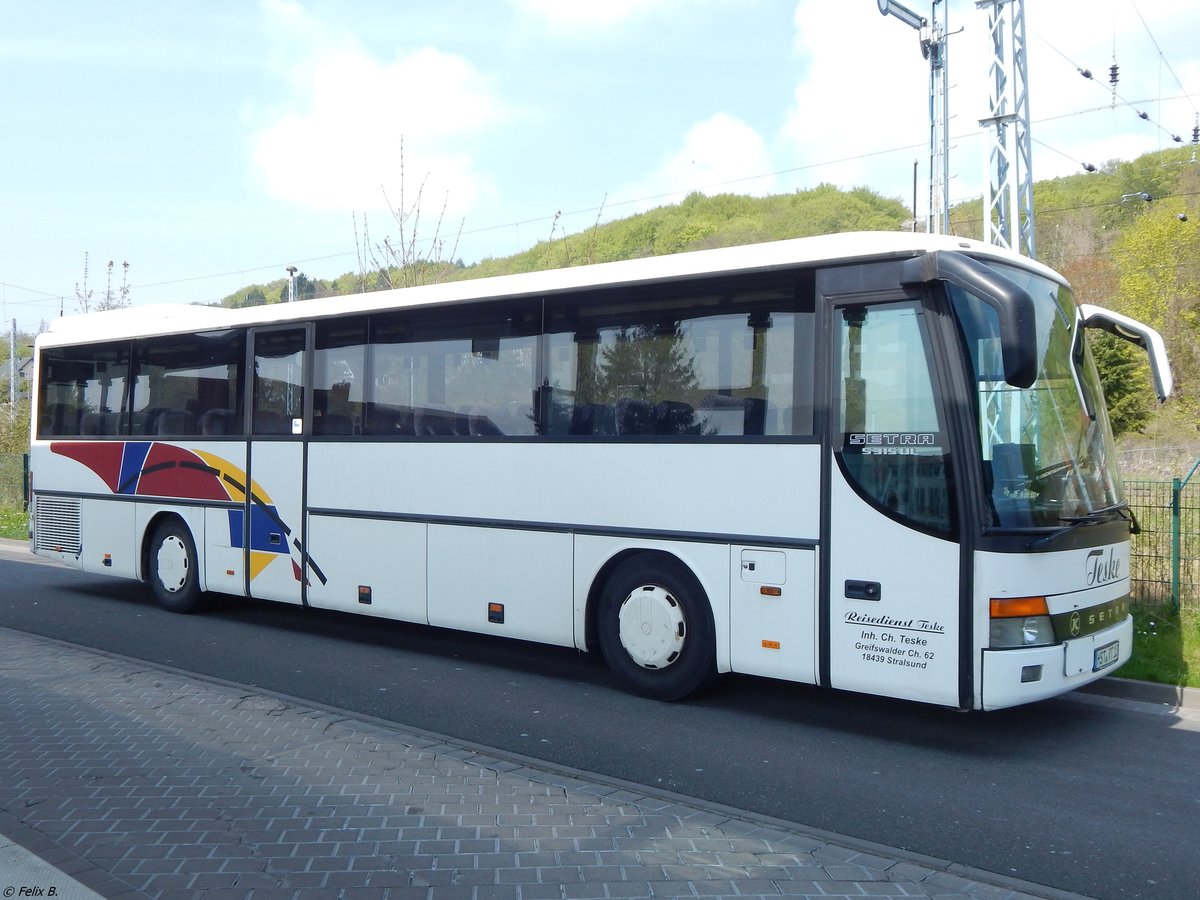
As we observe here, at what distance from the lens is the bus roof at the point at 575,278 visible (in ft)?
22.3

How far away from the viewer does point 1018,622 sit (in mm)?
6234

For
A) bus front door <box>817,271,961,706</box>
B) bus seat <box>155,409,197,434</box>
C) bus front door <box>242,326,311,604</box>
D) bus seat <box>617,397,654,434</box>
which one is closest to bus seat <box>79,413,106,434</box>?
bus seat <box>155,409,197,434</box>

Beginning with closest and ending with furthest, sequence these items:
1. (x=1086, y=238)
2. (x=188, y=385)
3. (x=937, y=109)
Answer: (x=188, y=385) → (x=937, y=109) → (x=1086, y=238)

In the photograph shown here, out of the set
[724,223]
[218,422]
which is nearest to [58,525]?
[218,422]

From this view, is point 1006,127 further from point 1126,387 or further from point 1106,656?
point 1126,387

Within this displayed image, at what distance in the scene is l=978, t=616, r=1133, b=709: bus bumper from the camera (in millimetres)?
6168

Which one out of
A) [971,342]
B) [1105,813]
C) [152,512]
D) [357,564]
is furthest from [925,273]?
[152,512]

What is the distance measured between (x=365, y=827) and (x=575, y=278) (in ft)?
15.5

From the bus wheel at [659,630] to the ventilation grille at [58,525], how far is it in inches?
323

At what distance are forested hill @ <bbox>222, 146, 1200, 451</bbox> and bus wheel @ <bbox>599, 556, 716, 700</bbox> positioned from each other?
13901 millimetres

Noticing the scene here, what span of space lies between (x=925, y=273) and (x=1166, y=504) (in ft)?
16.3

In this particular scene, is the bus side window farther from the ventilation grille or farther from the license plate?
the ventilation grille

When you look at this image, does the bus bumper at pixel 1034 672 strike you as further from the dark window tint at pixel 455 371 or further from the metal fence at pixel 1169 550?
the dark window tint at pixel 455 371

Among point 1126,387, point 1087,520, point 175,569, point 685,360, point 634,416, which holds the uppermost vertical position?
point 1126,387
